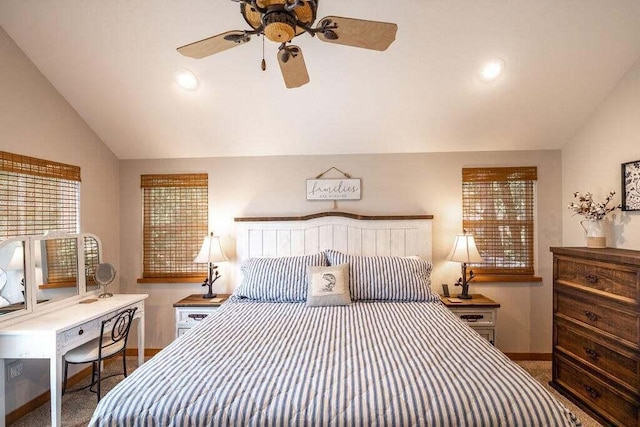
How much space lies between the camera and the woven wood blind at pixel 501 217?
3.23m

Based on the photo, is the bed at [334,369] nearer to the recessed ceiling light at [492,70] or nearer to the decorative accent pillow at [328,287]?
the decorative accent pillow at [328,287]

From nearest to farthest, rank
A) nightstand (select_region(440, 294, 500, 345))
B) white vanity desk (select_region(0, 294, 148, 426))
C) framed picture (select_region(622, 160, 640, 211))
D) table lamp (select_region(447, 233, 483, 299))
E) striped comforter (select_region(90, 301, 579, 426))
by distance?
striped comforter (select_region(90, 301, 579, 426)), white vanity desk (select_region(0, 294, 148, 426)), framed picture (select_region(622, 160, 640, 211)), nightstand (select_region(440, 294, 500, 345)), table lamp (select_region(447, 233, 483, 299))

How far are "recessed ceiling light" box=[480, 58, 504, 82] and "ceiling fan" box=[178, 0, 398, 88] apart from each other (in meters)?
1.26

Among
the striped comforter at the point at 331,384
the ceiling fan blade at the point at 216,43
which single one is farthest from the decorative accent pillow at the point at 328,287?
the ceiling fan blade at the point at 216,43

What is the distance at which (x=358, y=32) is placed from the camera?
1519 mm

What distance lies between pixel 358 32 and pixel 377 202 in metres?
1.96

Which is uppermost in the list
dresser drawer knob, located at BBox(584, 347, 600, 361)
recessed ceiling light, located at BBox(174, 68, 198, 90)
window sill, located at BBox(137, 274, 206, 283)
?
recessed ceiling light, located at BBox(174, 68, 198, 90)

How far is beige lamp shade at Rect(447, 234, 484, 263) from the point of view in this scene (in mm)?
2941

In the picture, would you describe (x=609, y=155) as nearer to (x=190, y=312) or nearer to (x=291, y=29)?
(x=291, y=29)

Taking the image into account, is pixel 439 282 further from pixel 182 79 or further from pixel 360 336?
pixel 182 79

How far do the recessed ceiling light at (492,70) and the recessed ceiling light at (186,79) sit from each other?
2210 mm

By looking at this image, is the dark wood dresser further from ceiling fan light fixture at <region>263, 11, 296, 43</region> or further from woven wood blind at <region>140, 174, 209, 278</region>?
woven wood blind at <region>140, 174, 209, 278</region>

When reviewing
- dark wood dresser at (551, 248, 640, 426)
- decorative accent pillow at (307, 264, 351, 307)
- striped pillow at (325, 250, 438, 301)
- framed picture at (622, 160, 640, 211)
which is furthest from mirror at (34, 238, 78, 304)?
framed picture at (622, 160, 640, 211)

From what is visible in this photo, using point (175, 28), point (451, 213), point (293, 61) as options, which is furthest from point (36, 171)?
point (451, 213)
